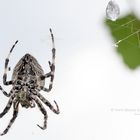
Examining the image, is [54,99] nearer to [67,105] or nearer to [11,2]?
[67,105]

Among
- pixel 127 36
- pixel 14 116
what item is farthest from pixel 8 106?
pixel 127 36

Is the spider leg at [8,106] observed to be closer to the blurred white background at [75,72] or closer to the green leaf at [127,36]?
the blurred white background at [75,72]

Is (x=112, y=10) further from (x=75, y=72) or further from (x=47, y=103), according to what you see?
(x=47, y=103)

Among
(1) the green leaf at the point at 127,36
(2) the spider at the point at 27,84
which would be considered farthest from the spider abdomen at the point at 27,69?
(1) the green leaf at the point at 127,36

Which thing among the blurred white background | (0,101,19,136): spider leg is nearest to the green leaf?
the blurred white background

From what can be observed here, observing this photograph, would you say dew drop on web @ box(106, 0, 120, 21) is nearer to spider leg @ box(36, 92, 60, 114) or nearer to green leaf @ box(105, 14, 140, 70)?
green leaf @ box(105, 14, 140, 70)

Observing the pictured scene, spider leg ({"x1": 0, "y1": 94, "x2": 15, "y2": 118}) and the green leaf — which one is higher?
the green leaf
